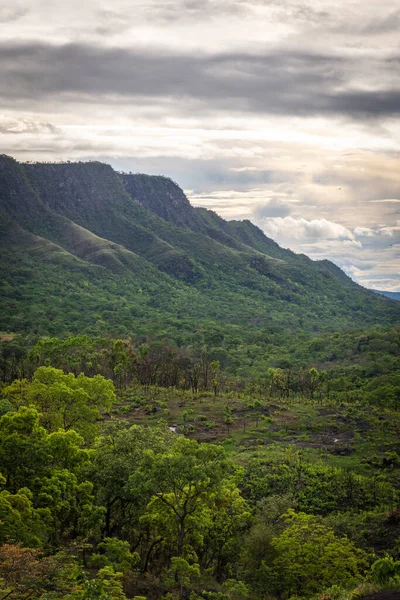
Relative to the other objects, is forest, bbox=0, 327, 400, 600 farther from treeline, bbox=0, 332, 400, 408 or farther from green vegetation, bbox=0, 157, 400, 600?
treeline, bbox=0, 332, 400, 408

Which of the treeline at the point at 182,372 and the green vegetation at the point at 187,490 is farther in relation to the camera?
the treeline at the point at 182,372

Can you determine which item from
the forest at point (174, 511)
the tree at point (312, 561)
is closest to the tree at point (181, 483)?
the forest at point (174, 511)

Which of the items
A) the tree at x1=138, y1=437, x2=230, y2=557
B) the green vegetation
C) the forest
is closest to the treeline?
the green vegetation

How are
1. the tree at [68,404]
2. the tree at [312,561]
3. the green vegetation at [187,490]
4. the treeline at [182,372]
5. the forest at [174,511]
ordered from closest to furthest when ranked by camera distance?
the forest at [174,511]
the green vegetation at [187,490]
the tree at [312,561]
the tree at [68,404]
the treeline at [182,372]

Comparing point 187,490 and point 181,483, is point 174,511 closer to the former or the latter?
point 187,490

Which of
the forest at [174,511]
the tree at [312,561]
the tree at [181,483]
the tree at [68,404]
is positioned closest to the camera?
the forest at [174,511]

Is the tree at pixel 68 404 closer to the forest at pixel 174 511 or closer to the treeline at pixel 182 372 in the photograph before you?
the forest at pixel 174 511

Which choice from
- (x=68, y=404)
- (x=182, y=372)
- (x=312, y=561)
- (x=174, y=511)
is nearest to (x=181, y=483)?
(x=174, y=511)

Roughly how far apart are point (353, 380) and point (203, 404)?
4411 cm

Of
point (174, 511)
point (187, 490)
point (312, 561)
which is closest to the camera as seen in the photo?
point (312, 561)

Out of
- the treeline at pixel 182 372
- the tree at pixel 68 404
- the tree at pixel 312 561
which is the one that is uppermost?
the tree at pixel 68 404

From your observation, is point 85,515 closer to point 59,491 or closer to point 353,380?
point 59,491

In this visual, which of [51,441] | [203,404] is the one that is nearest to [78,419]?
[51,441]

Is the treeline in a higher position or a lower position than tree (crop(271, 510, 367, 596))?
lower
